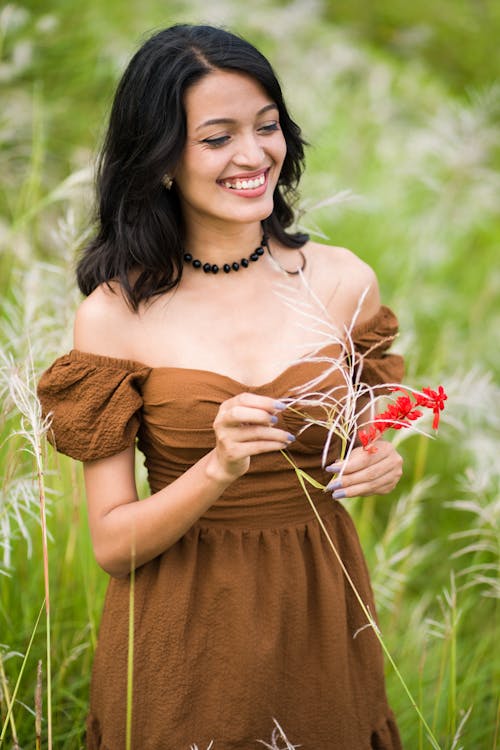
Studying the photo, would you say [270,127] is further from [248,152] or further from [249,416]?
[249,416]

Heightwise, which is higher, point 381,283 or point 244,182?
point 244,182

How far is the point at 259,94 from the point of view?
5.92 feet

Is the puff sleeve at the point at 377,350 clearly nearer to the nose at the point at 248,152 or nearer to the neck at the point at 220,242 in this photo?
the neck at the point at 220,242

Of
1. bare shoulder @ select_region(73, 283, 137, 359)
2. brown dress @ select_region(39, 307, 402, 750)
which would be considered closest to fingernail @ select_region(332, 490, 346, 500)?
brown dress @ select_region(39, 307, 402, 750)

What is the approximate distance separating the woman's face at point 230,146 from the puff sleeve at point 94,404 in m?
0.39

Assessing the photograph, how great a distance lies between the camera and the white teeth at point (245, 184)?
1789 mm

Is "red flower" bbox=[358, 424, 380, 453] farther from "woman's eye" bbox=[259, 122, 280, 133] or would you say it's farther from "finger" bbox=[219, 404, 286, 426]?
"woman's eye" bbox=[259, 122, 280, 133]

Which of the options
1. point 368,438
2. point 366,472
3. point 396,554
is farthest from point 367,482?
point 396,554

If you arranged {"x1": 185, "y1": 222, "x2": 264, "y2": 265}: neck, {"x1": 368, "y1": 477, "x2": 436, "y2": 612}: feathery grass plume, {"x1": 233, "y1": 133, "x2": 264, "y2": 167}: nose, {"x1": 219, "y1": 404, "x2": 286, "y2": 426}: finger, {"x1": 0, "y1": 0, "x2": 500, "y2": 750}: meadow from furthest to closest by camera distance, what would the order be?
{"x1": 368, "y1": 477, "x2": 436, "y2": 612}: feathery grass plume < {"x1": 0, "y1": 0, "x2": 500, "y2": 750}: meadow < {"x1": 185, "y1": 222, "x2": 264, "y2": 265}: neck < {"x1": 233, "y1": 133, "x2": 264, "y2": 167}: nose < {"x1": 219, "y1": 404, "x2": 286, "y2": 426}: finger

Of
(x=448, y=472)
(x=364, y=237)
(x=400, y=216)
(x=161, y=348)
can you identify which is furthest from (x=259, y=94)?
(x=400, y=216)

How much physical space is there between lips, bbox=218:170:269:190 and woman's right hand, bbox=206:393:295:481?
1.67ft

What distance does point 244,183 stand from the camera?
1.79 m

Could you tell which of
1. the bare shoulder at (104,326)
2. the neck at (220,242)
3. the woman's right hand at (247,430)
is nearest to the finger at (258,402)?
the woman's right hand at (247,430)

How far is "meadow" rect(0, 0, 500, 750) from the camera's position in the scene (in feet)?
7.33
